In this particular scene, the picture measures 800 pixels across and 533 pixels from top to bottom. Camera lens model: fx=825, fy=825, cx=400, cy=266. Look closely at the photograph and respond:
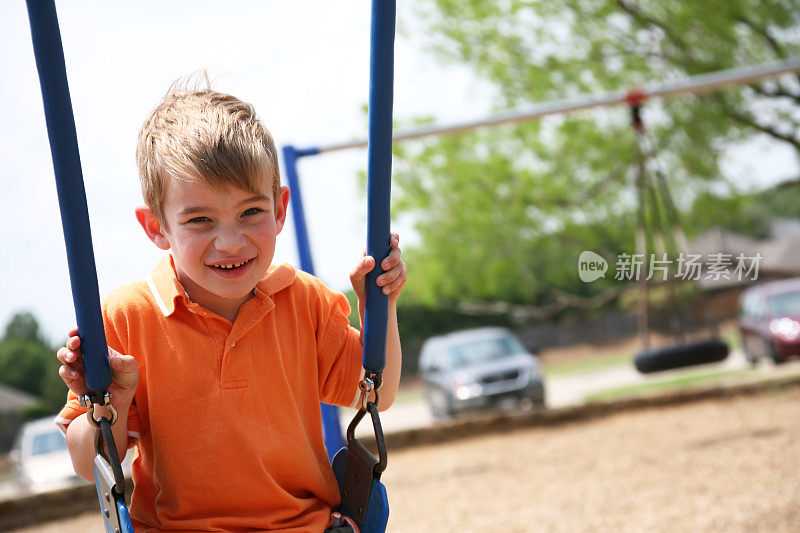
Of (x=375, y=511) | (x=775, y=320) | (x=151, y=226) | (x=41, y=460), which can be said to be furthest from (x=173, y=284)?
(x=775, y=320)

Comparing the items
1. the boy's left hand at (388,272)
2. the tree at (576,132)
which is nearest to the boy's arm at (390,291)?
the boy's left hand at (388,272)

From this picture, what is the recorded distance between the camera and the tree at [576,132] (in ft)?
37.3

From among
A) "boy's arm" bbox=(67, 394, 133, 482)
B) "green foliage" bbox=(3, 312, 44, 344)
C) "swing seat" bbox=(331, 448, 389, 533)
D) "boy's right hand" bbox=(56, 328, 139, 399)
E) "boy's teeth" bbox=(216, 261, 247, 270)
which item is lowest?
"green foliage" bbox=(3, 312, 44, 344)

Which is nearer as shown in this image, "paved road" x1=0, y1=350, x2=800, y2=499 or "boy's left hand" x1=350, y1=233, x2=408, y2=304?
"boy's left hand" x1=350, y1=233, x2=408, y2=304

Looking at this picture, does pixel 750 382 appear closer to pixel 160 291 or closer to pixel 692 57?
pixel 692 57

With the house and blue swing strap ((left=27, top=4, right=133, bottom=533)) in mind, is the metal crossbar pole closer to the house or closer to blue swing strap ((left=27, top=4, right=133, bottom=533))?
blue swing strap ((left=27, top=4, right=133, bottom=533))

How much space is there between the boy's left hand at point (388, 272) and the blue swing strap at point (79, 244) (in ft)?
1.55

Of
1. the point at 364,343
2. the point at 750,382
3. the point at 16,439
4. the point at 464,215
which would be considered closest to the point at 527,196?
the point at 464,215

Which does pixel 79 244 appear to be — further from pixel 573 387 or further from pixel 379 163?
pixel 573 387

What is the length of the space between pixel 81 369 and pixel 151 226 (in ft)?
1.02

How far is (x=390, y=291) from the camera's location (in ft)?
5.20

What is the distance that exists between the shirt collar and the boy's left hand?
182 mm

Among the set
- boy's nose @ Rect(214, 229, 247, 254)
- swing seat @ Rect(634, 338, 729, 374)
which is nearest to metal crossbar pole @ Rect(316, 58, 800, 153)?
swing seat @ Rect(634, 338, 729, 374)

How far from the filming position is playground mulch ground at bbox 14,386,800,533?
5.24m
